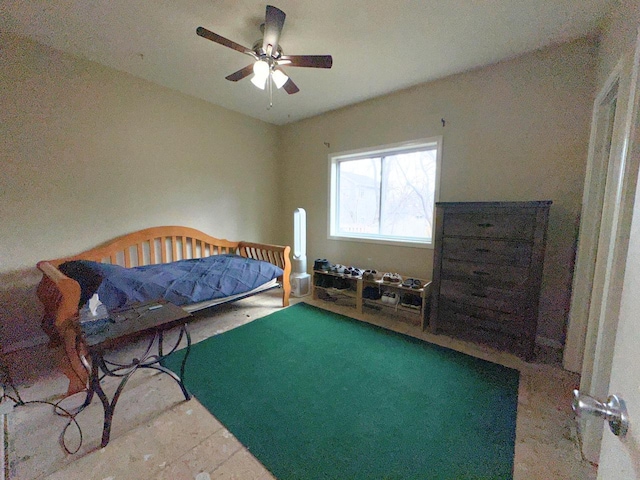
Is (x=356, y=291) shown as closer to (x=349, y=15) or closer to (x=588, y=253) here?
(x=588, y=253)

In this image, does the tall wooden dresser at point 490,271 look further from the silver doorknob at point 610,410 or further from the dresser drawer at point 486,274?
the silver doorknob at point 610,410

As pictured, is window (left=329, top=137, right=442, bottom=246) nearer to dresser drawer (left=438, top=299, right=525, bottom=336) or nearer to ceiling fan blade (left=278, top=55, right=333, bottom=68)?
dresser drawer (left=438, top=299, right=525, bottom=336)

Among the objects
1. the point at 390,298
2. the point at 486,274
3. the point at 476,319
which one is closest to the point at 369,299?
the point at 390,298

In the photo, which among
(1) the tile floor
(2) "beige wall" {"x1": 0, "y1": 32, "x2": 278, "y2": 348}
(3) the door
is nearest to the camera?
(3) the door

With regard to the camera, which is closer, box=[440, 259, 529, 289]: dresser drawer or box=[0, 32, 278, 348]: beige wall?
box=[440, 259, 529, 289]: dresser drawer

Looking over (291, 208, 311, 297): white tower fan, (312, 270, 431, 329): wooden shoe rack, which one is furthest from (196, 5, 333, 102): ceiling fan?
(312, 270, 431, 329): wooden shoe rack

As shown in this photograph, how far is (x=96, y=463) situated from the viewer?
122 cm

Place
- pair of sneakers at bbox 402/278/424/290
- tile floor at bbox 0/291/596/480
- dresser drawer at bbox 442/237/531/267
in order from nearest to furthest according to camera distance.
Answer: tile floor at bbox 0/291/596/480 < dresser drawer at bbox 442/237/531/267 < pair of sneakers at bbox 402/278/424/290

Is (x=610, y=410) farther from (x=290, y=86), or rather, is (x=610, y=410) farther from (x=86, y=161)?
(x=86, y=161)

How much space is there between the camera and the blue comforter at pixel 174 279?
1.99 meters

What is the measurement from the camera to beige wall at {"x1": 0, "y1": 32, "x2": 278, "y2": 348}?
217cm

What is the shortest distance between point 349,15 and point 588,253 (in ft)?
7.80

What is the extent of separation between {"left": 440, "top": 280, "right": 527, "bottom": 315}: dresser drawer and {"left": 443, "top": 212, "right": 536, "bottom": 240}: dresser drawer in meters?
0.45

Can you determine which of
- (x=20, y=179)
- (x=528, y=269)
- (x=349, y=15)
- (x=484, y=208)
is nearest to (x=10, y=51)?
(x=20, y=179)
